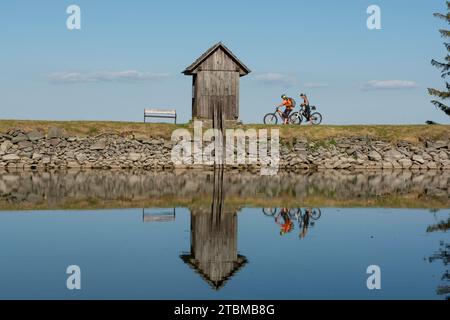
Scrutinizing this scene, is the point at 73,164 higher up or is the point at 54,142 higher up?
the point at 54,142

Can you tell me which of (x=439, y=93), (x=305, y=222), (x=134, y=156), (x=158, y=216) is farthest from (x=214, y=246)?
(x=439, y=93)

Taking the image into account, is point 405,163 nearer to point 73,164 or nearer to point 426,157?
point 426,157

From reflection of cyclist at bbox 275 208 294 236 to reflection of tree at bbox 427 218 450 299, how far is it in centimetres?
368

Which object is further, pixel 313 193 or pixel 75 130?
pixel 75 130

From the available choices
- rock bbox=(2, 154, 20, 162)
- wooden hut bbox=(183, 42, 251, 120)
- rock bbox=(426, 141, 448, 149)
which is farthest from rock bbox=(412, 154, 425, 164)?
rock bbox=(2, 154, 20, 162)

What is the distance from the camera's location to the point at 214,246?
1558cm

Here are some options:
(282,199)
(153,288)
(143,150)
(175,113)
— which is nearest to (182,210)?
(282,199)

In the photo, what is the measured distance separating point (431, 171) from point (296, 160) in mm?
8937

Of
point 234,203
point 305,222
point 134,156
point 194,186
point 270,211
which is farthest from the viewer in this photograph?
point 134,156

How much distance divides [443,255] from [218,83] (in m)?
34.4

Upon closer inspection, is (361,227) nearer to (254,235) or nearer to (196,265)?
(254,235)

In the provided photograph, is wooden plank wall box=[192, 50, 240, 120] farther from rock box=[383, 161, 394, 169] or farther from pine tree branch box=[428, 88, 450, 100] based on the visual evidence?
pine tree branch box=[428, 88, 450, 100]

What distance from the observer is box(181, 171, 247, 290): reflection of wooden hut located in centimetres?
1287

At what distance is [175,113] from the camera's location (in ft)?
163
